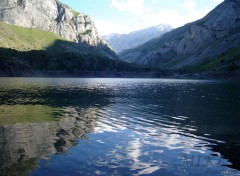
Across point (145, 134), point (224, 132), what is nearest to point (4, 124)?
point (145, 134)

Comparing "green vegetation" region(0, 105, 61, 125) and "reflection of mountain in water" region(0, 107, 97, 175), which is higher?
"green vegetation" region(0, 105, 61, 125)

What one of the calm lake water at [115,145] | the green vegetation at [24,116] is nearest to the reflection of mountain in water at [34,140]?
the calm lake water at [115,145]

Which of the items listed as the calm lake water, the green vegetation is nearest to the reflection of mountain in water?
the calm lake water

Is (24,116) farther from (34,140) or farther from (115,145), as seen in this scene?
(115,145)

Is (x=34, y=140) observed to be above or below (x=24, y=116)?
below

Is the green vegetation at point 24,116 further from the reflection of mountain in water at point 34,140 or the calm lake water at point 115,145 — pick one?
the reflection of mountain in water at point 34,140

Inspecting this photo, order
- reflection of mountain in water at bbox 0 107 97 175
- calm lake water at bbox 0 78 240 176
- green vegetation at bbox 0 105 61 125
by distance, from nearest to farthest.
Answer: calm lake water at bbox 0 78 240 176, reflection of mountain in water at bbox 0 107 97 175, green vegetation at bbox 0 105 61 125

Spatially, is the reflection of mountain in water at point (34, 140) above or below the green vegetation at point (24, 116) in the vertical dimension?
below

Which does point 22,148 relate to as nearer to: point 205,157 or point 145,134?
point 145,134

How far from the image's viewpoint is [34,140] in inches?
1273

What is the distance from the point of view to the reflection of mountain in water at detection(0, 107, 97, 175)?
24516 mm

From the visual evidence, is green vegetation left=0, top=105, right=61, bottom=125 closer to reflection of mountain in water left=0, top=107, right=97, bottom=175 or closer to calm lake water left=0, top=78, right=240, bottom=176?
calm lake water left=0, top=78, right=240, bottom=176

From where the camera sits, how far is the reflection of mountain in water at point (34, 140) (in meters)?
24.5

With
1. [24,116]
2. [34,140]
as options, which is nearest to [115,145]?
[34,140]
